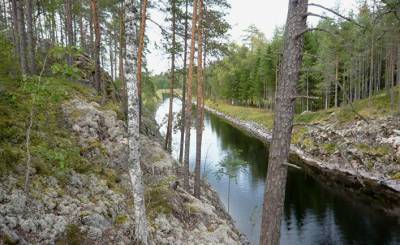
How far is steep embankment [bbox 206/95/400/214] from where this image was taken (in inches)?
681

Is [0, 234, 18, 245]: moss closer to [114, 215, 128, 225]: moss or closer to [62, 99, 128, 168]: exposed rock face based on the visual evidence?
[114, 215, 128, 225]: moss

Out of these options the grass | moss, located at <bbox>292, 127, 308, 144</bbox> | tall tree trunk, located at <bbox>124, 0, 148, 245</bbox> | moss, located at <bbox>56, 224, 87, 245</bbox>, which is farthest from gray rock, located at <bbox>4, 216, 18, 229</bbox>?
the grass

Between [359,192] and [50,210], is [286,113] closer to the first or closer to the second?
[50,210]

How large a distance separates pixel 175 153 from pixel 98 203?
16.4m

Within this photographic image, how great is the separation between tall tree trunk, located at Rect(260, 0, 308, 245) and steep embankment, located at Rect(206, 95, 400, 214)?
33.3ft

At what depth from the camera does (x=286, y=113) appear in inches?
151

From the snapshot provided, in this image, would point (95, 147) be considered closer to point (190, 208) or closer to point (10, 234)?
point (190, 208)

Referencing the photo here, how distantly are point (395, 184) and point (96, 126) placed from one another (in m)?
17.3

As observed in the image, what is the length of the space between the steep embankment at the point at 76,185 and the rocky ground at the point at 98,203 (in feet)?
0.06

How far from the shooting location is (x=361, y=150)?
2112cm

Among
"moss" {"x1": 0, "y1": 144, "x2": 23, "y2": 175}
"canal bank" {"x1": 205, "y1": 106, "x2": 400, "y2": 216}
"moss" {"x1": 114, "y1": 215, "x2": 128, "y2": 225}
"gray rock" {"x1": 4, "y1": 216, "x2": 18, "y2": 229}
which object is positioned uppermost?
"moss" {"x1": 0, "y1": 144, "x2": 23, "y2": 175}

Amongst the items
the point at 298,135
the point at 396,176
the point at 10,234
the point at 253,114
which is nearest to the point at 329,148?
the point at 298,135

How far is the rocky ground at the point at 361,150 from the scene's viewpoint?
18.4 meters

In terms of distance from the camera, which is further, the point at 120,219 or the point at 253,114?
the point at 253,114
